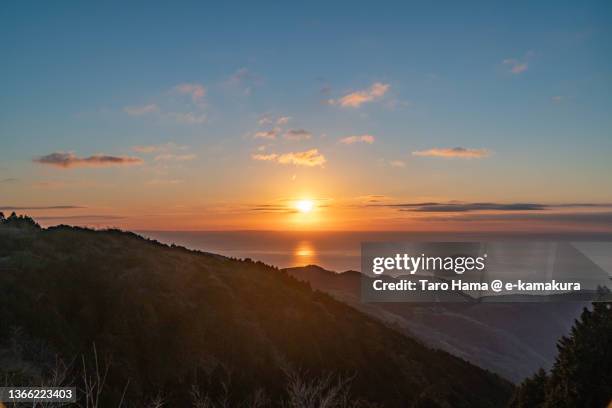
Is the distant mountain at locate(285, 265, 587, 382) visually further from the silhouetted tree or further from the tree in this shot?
the tree

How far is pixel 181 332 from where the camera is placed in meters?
33.7

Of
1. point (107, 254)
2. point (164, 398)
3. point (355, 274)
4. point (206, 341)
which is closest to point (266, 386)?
point (206, 341)

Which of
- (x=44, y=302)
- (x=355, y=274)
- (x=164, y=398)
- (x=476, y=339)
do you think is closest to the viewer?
(x=164, y=398)

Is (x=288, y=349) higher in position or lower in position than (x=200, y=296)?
lower

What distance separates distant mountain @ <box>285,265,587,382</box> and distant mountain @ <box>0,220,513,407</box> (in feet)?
163

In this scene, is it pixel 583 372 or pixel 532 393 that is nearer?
pixel 583 372

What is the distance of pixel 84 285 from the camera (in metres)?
34.6

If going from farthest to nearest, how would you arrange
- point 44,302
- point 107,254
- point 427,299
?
point 427,299
point 107,254
point 44,302

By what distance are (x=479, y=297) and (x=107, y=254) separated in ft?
458

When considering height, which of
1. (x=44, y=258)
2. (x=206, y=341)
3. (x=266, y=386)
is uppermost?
(x=44, y=258)

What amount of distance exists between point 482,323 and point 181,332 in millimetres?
121016

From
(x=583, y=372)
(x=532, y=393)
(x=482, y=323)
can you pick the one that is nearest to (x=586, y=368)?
(x=583, y=372)

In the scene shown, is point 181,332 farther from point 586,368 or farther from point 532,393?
point 586,368

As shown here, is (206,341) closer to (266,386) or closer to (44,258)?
(266,386)
